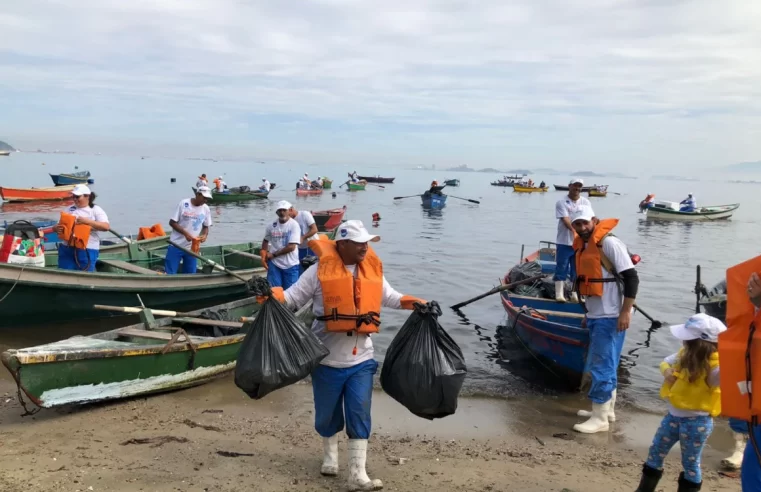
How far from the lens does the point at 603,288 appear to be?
A: 18.9 ft

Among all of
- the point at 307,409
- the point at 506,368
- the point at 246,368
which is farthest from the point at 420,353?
the point at 506,368

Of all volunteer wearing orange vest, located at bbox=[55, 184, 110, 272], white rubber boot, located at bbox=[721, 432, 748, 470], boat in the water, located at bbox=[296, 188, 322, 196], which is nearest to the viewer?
white rubber boot, located at bbox=[721, 432, 748, 470]

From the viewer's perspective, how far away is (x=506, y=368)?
9297 mm

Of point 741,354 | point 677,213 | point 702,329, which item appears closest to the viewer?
point 741,354

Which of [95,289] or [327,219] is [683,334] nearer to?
[95,289]

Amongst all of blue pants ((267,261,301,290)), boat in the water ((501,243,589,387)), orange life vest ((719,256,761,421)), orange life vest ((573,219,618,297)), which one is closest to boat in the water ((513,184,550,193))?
boat in the water ((501,243,589,387))

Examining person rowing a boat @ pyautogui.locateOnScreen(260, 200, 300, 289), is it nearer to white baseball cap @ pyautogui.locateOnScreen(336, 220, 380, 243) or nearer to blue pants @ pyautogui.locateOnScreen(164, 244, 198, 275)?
blue pants @ pyautogui.locateOnScreen(164, 244, 198, 275)

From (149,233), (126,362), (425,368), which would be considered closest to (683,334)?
(425,368)

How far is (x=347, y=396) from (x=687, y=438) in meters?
2.38

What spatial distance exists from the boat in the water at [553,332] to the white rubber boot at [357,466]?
13.7ft

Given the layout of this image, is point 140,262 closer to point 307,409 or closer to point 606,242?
point 307,409

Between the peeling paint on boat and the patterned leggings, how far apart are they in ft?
16.6

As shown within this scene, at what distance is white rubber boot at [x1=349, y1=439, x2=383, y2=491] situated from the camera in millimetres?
4246

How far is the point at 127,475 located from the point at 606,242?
189 inches
